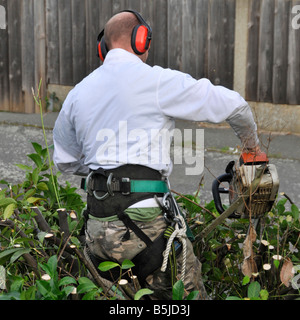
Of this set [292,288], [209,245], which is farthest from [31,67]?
[292,288]

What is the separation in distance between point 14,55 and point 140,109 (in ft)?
23.5

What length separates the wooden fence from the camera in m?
8.34

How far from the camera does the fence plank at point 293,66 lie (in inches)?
322

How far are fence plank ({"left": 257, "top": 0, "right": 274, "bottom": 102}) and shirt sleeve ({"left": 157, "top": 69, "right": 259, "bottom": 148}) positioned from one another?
5.41 metres

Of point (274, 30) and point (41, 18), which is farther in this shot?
point (41, 18)

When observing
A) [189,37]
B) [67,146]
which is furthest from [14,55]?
[67,146]

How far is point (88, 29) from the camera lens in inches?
370

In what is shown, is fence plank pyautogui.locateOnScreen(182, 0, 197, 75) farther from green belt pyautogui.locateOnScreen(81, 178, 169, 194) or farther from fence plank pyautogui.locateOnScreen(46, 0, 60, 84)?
green belt pyautogui.locateOnScreen(81, 178, 169, 194)

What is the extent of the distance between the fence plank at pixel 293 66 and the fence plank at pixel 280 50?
0.05 meters

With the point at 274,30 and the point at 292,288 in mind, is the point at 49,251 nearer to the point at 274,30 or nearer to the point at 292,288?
the point at 292,288

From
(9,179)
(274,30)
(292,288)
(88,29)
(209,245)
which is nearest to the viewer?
(292,288)

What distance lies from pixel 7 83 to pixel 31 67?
0.45 meters

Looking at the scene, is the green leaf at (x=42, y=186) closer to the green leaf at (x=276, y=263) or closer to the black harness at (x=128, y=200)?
the black harness at (x=128, y=200)

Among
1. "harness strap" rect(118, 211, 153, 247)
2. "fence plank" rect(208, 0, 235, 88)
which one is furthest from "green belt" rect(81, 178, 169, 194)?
"fence plank" rect(208, 0, 235, 88)
